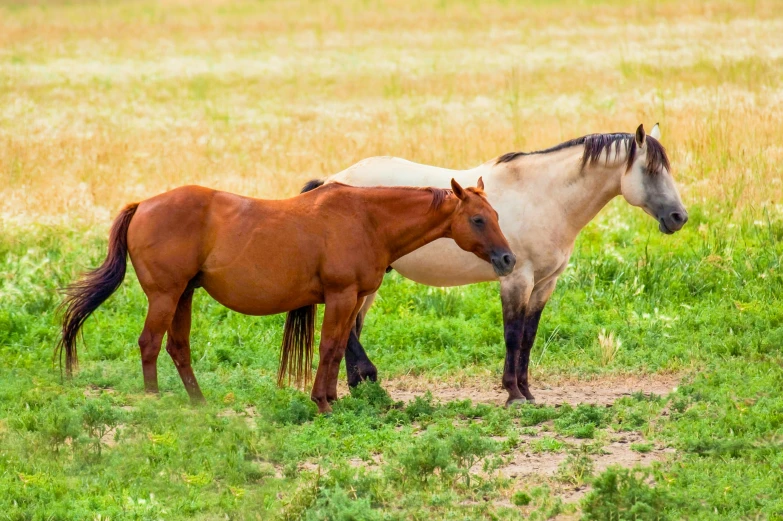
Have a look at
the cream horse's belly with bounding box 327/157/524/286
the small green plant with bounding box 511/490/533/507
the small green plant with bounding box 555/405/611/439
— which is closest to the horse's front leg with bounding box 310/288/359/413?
the cream horse's belly with bounding box 327/157/524/286

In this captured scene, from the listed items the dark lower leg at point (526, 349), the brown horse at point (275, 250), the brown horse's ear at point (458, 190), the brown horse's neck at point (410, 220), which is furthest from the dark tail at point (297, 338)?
the dark lower leg at point (526, 349)

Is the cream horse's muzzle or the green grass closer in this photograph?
the green grass

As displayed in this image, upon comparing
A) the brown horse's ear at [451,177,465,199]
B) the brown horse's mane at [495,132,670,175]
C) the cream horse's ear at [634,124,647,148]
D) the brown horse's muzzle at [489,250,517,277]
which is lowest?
the brown horse's muzzle at [489,250,517,277]

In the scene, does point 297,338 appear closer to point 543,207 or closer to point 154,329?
point 154,329

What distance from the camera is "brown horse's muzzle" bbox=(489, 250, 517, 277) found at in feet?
21.7

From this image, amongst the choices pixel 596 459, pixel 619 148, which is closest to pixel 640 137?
pixel 619 148

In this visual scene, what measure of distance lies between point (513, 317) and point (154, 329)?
2534 mm

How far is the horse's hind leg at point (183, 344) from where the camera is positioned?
22.7 feet

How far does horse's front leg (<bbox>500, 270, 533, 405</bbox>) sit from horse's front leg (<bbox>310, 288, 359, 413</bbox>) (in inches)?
44.9

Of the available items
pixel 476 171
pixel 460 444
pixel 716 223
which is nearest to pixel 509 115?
pixel 716 223

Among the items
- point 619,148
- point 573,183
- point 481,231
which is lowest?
point 481,231

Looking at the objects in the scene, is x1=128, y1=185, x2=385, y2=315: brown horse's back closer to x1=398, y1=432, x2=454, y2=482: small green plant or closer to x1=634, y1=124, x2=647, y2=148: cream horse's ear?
x1=398, y1=432, x2=454, y2=482: small green plant

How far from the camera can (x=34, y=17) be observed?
38.4m

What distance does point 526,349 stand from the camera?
7.46 m
